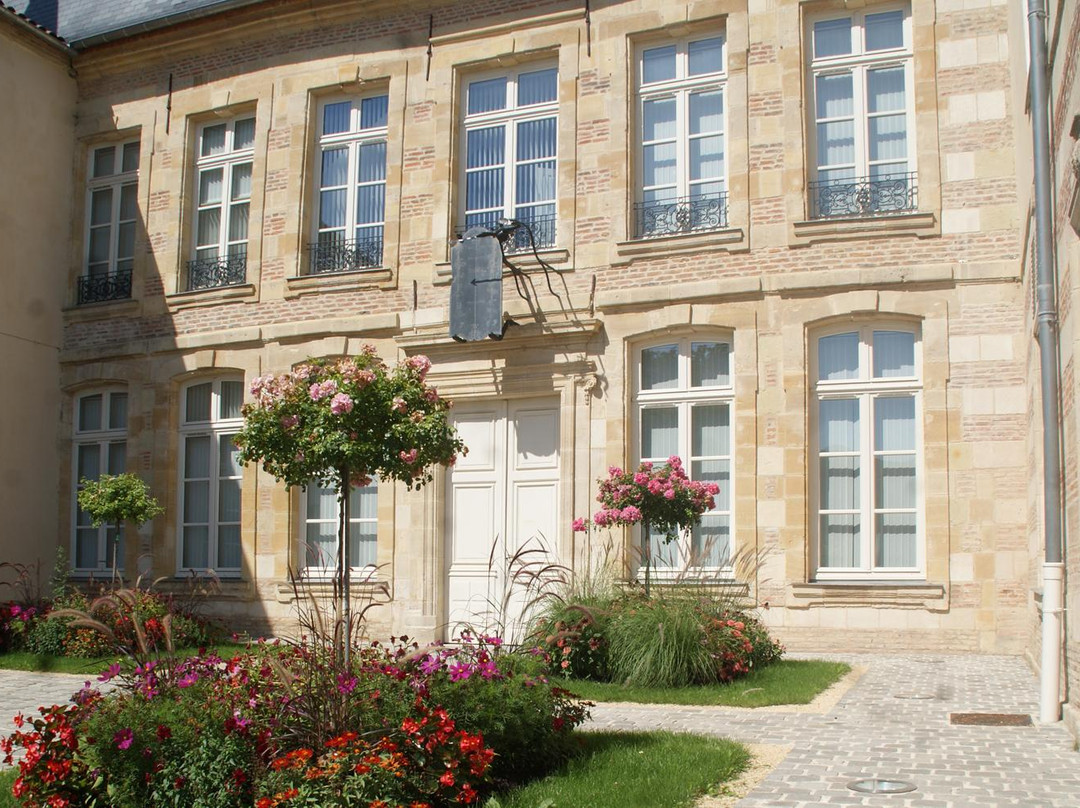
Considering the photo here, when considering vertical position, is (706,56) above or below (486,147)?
above

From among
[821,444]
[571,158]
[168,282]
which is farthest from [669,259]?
[168,282]

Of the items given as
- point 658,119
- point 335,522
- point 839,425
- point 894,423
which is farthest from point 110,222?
point 894,423

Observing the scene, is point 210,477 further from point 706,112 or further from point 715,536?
point 706,112

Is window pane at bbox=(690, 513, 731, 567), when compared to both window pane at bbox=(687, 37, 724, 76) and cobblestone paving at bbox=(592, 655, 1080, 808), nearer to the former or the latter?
cobblestone paving at bbox=(592, 655, 1080, 808)

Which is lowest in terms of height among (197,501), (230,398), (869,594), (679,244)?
(869,594)

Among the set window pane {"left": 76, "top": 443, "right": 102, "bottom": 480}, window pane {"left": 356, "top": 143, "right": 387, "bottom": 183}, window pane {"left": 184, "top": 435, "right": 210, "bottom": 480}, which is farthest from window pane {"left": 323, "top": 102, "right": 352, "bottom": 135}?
window pane {"left": 76, "top": 443, "right": 102, "bottom": 480}

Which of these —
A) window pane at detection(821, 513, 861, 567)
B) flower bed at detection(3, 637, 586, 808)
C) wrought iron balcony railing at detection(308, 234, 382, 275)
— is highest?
wrought iron balcony railing at detection(308, 234, 382, 275)

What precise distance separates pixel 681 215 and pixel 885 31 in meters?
2.55

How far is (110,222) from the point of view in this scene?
15.0 m

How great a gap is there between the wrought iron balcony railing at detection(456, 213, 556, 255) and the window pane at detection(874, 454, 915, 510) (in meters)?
4.01

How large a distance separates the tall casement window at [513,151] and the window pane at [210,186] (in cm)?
337

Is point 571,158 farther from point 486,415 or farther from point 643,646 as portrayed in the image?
point 643,646

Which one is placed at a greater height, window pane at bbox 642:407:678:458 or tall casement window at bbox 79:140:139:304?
tall casement window at bbox 79:140:139:304

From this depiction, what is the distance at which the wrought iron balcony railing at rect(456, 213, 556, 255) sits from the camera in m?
12.4
